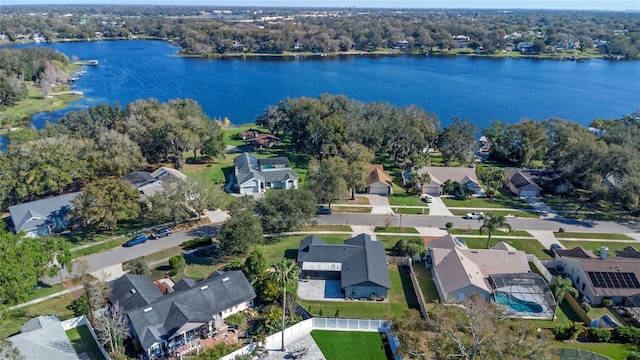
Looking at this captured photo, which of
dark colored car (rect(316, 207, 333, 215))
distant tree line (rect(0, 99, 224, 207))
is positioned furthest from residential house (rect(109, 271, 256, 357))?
distant tree line (rect(0, 99, 224, 207))

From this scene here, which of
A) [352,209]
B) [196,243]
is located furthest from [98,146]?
[352,209]

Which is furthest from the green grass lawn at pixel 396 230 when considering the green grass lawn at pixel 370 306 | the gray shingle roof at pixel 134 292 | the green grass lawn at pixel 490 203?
the gray shingle roof at pixel 134 292

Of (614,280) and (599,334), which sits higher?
(614,280)

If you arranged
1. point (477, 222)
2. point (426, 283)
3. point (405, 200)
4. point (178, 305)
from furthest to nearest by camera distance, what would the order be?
1. point (405, 200)
2. point (477, 222)
3. point (426, 283)
4. point (178, 305)

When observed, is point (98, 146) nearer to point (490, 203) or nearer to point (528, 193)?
point (490, 203)

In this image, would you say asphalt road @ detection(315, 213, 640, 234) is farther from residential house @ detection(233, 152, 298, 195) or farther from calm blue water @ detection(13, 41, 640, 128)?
calm blue water @ detection(13, 41, 640, 128)

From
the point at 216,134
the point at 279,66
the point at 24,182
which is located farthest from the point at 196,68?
the point at 24,182

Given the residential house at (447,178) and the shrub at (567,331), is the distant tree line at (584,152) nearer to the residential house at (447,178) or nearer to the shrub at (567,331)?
the residential house at (447,178)

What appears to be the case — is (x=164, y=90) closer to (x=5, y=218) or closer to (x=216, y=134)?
(x=216, y=134)
